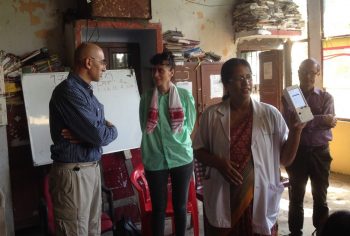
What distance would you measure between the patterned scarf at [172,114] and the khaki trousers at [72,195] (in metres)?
0.61

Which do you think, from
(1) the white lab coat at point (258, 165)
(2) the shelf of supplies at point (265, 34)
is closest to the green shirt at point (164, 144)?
(1) the white lab coat at point (258, 165)

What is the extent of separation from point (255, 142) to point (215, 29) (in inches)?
146

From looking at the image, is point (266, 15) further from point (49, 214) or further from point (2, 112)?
point (49, 214)

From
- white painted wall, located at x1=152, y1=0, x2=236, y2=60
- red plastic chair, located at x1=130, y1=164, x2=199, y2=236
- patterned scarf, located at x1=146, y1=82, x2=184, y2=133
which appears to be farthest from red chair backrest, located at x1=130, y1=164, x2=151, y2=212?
white painted wall, located at x1=152, y1=0, x2=236, y2=60

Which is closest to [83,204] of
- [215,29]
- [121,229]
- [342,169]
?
[121,229]

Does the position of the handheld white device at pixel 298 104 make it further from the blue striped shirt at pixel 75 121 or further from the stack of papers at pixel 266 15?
the stack of papers at pixel 266 15

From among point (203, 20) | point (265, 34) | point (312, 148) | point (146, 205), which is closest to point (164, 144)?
point (146, 205)

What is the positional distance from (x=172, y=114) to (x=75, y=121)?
32.3 inches

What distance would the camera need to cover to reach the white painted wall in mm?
4539

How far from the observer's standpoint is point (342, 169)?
5074 mm

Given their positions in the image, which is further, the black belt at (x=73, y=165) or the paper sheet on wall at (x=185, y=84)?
the paper sheet on wall at (x=185, y=84)

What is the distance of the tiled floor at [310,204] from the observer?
3.37 metres

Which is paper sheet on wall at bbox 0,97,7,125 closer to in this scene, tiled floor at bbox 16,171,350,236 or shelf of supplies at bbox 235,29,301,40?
tiled floor at bbox 16,171,350,236

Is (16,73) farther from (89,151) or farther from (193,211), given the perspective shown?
(193,211)
